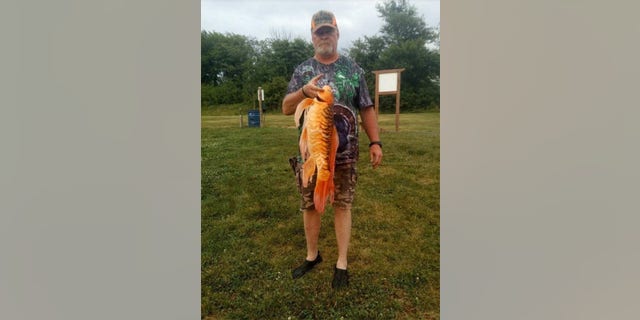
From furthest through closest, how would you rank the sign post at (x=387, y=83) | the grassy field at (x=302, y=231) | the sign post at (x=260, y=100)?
the sign post at (x=260, y=100), the sign post at (x=387, y=83), the grassy field at (x=302, y=231)

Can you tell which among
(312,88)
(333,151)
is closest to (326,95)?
(312,88)

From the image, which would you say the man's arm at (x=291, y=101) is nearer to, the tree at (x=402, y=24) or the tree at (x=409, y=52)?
the tree at (x=409, y=52)

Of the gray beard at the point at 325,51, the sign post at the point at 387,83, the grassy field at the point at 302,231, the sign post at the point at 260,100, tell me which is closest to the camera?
the grassy field at the point at 302,231

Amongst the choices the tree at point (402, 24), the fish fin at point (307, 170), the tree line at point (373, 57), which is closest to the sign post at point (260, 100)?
the tree line at point (373, 57)

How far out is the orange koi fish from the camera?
8.46 feet

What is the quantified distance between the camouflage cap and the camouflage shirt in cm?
20

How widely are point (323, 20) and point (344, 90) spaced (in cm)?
47

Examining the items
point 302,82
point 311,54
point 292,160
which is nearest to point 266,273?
point 292,160

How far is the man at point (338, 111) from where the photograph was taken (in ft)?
8.57

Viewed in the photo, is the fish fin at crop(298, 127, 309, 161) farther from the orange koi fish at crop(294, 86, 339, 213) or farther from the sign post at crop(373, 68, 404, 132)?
the sign post at crop(373, 68, 404, 132)

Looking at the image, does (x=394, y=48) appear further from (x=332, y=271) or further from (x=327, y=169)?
(x=332, y=271)

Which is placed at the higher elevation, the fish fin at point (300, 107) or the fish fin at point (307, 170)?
the fish fin at point (300, 107)

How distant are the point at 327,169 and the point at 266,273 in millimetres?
769

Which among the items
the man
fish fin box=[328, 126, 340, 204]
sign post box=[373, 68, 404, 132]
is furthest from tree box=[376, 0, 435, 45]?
fish fin box=[328, 126, 340, 204]
